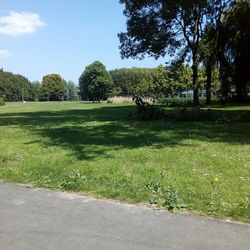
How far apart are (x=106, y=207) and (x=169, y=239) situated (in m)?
1.62

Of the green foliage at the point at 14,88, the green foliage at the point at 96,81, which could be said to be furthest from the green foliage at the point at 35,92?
the green foliage at the point at 96,81

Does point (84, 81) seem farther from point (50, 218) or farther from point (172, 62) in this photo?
point (50, 218)

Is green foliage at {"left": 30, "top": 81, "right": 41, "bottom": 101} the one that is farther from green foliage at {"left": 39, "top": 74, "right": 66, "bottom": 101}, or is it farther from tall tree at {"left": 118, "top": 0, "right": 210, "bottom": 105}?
tall tree at {"left": 118, "top": 0, "right": 210, "bottom": 105}

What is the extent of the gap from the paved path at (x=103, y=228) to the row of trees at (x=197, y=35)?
31551 millimetres

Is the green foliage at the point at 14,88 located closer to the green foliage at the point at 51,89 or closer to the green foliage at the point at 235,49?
the green foliage at the point at 51,89

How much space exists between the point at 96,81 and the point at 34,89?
2636 inches

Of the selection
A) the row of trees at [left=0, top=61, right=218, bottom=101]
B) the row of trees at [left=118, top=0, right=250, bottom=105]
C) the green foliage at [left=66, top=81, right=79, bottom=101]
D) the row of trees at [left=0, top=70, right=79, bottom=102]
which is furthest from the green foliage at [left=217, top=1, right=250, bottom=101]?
the green foliage at [left=66, top=81, right=79, bottom=101]

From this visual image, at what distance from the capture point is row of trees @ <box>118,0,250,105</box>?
1511 inches

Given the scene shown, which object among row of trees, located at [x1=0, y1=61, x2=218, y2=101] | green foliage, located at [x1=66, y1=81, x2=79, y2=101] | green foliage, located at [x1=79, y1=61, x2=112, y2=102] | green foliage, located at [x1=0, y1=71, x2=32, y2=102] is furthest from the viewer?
green foliage, located at [x1=66, y1=81, x2=79, y2=101]

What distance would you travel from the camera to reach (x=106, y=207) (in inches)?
267

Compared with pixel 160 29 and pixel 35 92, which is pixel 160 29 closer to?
pixel 160 29

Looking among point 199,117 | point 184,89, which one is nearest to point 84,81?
point 184,89

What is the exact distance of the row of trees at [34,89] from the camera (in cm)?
13493

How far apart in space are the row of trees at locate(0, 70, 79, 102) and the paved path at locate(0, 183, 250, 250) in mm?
129599
